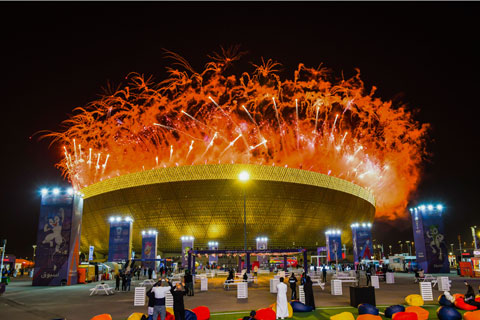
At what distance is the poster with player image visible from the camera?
51094 millimetres

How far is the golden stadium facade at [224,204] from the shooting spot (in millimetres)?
61188

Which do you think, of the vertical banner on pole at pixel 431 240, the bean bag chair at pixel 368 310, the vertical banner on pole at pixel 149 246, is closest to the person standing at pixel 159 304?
the bean bag chair at pixel 368 310

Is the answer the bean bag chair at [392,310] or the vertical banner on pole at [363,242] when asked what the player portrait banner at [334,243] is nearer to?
the vertical banner on pole at [363,242]

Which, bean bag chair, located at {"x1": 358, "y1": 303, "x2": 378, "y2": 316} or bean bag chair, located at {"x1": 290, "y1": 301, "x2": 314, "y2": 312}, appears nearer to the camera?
bean bag chair, located at {"x1": 358, "y1": 303, "x2": 378, "y2": 316}

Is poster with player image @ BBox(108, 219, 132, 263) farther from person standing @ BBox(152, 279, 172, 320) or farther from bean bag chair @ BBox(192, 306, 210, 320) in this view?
person standing @ BBox(152, 279, 172, 320)

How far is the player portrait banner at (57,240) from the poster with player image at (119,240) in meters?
14.4

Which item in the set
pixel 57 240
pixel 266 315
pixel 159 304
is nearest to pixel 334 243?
pixel 57 240

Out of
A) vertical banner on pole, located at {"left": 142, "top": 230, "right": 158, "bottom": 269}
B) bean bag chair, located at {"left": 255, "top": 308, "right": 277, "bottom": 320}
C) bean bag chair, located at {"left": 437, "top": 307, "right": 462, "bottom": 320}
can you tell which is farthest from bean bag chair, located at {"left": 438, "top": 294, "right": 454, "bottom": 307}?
vertical banner on pole, located at {"left": 142, "top": 230, "right": 158, "bottom": 269}

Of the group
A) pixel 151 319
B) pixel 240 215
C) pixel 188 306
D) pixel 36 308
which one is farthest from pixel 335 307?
pixel 240 215

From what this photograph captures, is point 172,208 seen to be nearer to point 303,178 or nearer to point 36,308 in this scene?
point 303,178

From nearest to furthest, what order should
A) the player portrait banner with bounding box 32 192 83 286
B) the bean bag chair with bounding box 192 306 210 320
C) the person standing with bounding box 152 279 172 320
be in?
the person standing with bounding box 152 279 172 320, the bean bag chair with bounding box 192 306 210 320, the player portrait banner with bounding box 32 192 83 286

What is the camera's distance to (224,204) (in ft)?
209

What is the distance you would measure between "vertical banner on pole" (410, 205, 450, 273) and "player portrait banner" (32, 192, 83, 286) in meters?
40.9

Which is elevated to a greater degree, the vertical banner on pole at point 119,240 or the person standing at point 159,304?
the vertical banner on pole at point 119,240
